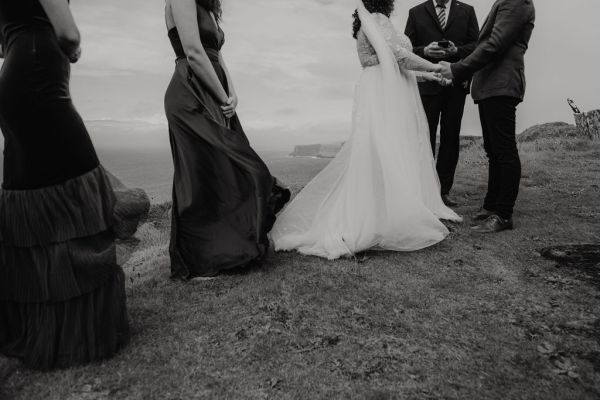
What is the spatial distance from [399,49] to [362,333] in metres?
3.58

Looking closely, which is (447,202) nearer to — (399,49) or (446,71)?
(446,71)

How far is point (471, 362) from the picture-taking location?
280cm

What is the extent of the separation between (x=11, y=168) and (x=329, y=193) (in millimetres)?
3300

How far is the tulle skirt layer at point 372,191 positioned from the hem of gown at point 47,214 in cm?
250

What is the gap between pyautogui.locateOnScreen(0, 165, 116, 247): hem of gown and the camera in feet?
8.59

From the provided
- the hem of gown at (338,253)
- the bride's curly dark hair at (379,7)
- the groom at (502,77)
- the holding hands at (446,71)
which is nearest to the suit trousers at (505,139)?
the groom at (502,77)

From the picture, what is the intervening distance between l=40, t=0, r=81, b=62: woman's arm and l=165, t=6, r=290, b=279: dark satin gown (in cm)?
152

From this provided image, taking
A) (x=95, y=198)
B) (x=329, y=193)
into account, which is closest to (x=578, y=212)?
(x=329, y=193)

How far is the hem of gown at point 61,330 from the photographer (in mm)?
2678

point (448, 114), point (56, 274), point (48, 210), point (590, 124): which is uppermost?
point (448, 114)

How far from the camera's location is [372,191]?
15.8 ft

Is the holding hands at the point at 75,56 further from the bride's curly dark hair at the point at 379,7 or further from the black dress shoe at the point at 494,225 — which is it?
the black dress shoe at the point at 494,225

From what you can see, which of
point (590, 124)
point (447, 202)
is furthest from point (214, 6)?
point (590, 124)

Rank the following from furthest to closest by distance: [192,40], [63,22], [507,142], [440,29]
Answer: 1. [440,29]
2. [507,142]
3. [192,40]
4. [63,22]
